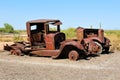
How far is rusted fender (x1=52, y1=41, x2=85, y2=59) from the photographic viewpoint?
18250mm

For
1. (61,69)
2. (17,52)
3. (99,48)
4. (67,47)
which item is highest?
(67,47)

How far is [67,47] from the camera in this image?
1869cm

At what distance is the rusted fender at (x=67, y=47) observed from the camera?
59.9 feet

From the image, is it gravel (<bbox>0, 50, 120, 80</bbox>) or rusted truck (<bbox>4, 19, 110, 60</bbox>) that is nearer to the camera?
gravel (<bbox>0, 50, 120, 80</bbox>)

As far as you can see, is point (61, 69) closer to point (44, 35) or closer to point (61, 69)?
point (61, 69)

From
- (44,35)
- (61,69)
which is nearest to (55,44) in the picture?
(44,35)

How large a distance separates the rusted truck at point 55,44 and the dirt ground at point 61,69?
55 cm

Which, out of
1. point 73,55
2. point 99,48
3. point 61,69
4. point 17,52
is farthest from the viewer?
point 99,48

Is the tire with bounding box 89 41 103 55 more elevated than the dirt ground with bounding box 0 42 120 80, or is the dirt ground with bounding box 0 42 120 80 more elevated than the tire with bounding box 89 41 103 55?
the tire with bounding box 89 41 103 55

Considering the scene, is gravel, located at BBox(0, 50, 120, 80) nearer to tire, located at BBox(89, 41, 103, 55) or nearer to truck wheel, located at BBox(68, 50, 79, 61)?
truck wheel, located at BBox(68, 50, 79, 61)

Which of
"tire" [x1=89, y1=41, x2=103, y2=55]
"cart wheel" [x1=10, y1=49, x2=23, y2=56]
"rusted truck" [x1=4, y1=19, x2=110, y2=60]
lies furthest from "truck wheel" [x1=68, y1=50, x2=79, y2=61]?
"cart wheel" [x1=10, y1=49, x2=23, y2=56]

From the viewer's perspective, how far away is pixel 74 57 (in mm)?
18266

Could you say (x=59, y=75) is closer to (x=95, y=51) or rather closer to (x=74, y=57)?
(x=74, y=57)

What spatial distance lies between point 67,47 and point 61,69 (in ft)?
12.4
